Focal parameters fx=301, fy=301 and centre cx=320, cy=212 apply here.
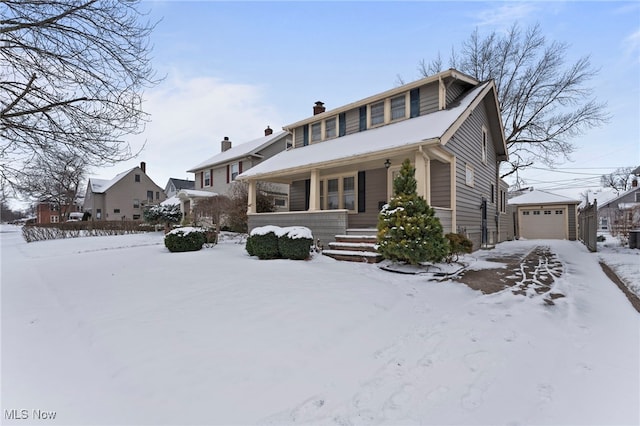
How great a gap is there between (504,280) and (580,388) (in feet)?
14.3

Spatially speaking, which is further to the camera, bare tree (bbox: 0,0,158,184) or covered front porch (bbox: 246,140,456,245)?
covered front porch (bbox: 246,140,456,245)

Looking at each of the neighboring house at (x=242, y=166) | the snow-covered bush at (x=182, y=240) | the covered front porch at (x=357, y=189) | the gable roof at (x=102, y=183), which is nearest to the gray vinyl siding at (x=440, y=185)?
the covered front porch at (x=357, y=189)

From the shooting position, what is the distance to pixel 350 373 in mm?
2844

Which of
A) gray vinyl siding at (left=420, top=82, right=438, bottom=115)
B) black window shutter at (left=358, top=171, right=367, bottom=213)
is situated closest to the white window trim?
black window shutter at (left=358, top=171, right=367, bottom=213)

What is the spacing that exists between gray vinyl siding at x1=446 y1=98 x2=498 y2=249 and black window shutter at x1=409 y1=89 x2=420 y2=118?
5.80 ft

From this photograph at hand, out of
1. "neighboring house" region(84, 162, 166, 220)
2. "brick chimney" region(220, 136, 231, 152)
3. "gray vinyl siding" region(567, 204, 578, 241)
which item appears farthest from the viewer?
"neighboring house" region(84, 162, 166, 220)

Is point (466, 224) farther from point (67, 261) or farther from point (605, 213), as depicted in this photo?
point (605, 213)

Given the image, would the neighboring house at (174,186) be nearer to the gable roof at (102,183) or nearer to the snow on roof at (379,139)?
the gable roof at (102,183)

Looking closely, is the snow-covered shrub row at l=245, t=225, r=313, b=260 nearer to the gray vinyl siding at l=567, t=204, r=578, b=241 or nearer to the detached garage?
the detached garage

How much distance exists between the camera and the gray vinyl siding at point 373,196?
11695mm

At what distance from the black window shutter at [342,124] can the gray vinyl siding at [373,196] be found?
8.69 feet

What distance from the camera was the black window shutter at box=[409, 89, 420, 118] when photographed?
11.5 meters

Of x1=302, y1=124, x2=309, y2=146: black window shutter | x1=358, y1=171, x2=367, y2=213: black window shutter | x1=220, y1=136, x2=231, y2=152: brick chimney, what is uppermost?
x1=220, y1=136, x2=231, y2=152: brick chimney

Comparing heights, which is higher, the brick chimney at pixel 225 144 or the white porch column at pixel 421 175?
the brick chimney at pixel 225 144
